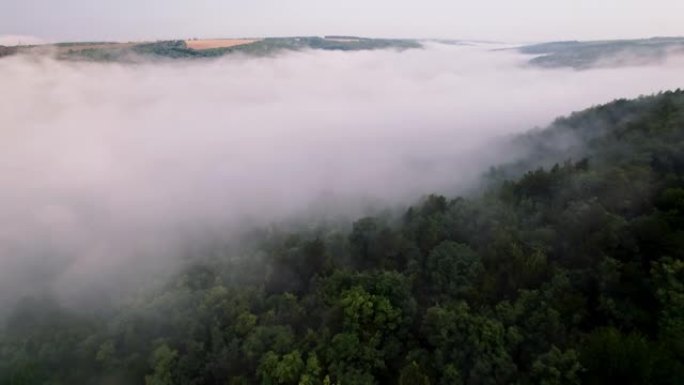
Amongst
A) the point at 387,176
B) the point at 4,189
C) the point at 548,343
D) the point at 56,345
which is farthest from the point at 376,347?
the point at 4,189

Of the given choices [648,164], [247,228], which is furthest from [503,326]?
[247,228]

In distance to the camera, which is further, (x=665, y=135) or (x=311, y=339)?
(x=665, y=135)

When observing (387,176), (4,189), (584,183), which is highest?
(584,183)

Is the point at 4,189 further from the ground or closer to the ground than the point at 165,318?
closer to the ground

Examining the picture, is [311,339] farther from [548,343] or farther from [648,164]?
[648,164]

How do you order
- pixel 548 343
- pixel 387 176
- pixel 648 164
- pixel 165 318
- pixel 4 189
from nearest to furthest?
pixel 548 343
pixel 165 318
pixel 648 164
pixel 387 176
pixel 4 189

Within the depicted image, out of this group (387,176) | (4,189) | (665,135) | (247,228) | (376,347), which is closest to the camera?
(376,347)
